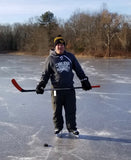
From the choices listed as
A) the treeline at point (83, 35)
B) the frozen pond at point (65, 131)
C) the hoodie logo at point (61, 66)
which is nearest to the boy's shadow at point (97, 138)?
the frozen pond at point (65, 131)

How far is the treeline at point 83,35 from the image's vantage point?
1156 inches

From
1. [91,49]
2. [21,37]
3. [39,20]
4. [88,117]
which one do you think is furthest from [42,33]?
[88,117]

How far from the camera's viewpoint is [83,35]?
34.5 meters

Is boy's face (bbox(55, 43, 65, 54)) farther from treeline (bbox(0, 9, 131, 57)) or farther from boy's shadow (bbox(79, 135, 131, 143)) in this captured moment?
treeline (bbox(0, 9, 131, 57))

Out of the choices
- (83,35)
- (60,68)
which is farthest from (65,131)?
(83,35)

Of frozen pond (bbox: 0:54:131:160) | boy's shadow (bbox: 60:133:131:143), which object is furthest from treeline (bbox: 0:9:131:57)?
boy's shadow (bbox: 60:133:131:143)

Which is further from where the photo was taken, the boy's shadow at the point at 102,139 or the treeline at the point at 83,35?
the treeline at the point at 83,35

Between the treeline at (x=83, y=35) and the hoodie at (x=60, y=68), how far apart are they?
82.4 feet

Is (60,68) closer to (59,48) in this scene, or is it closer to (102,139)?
(59,48)

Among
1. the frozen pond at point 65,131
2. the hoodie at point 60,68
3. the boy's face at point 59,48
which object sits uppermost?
the boy's face at point 59,48

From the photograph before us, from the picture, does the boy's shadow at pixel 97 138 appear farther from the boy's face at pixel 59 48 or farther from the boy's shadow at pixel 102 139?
the boy's face at pixel 59 48

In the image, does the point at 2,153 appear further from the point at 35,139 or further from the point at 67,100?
the point at 67,100

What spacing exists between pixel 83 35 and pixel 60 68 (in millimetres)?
32124

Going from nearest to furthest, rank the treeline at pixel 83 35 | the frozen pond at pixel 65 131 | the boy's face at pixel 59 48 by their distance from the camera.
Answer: the frozen pond at pixel 65 131
the boy's face at pixel 59 48
the treeline at pixel 83 35
